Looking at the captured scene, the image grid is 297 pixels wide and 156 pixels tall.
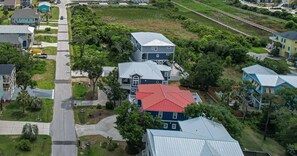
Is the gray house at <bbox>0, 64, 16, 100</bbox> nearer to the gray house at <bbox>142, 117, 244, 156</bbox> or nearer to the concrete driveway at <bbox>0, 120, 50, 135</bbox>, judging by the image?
the concrete driveway at <bbox>0, 120, 50, 135</bbox>

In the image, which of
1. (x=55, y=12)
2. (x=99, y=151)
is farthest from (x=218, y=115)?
(x=55, y=12)

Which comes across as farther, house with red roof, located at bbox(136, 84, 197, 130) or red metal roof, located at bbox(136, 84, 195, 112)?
red metal roof, located at bbox(136, 84, 195, 112)

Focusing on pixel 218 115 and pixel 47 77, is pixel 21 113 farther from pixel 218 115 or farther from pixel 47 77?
pixel 218 115

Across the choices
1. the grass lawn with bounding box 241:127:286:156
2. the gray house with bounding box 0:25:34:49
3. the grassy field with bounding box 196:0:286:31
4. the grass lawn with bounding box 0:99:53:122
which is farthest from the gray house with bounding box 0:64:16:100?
the grassy field with bounding box 196:0:286:31

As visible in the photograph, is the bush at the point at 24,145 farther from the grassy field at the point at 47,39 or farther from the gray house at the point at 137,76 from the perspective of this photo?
the grassy field at the point at 47,39

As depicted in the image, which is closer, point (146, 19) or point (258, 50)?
point (258, 50)
